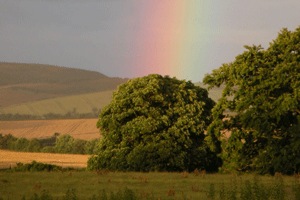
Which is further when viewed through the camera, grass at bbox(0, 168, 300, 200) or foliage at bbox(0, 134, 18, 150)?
foliage at bbox(0, 134, 18, 150)

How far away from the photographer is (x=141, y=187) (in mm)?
17953

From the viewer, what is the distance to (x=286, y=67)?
2638 cm

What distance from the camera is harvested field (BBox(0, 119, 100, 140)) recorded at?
11325 centimetres

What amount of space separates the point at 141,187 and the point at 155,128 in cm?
1183

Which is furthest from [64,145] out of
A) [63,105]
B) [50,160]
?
[63,105]

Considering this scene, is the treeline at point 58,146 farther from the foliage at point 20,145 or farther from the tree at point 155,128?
the tree at point 155,128

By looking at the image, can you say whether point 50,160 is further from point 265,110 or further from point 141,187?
point 141,187

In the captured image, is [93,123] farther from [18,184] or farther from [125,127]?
[18,184]

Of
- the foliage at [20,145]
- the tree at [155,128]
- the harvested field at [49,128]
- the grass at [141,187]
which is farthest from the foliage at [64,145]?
the grass at [141,187]

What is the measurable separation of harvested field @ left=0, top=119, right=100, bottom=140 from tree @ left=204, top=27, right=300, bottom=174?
84.6 m

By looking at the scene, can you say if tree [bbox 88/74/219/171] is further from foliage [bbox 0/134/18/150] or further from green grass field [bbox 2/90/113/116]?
green grass field [bbox 2/90/113/116]

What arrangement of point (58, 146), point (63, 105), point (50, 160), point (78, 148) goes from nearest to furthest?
point (50, 160), point (78, 148), point (58, 146), point (63, 105)

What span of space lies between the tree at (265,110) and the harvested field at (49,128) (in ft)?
278

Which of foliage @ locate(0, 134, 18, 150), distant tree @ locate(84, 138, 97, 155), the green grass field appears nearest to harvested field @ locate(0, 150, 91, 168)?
distant tree @ locate(84, 138, 97, 155)
